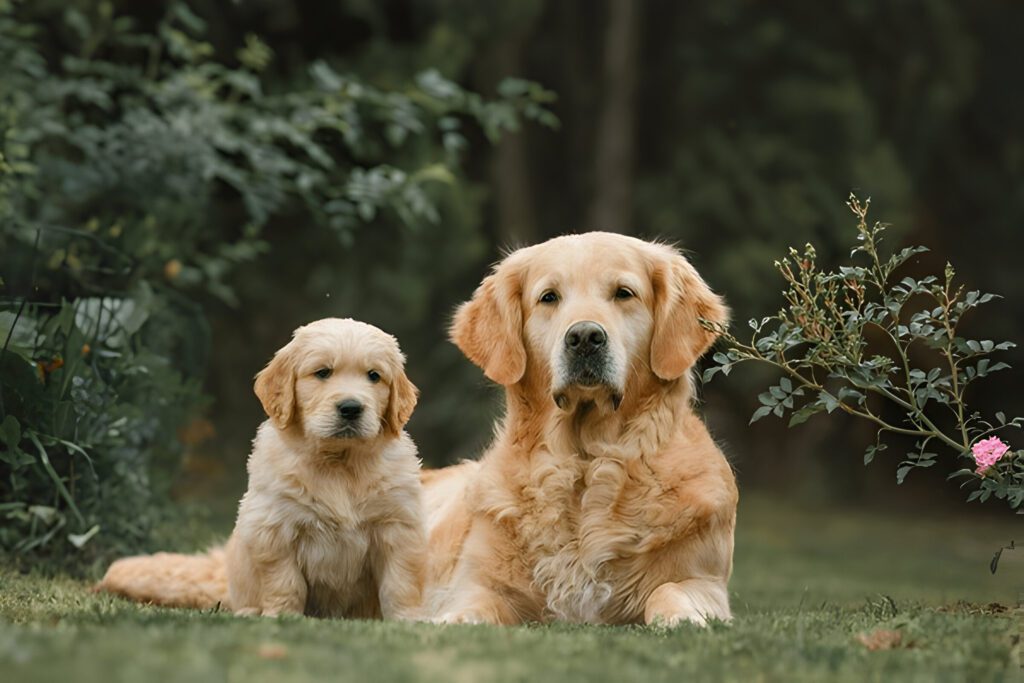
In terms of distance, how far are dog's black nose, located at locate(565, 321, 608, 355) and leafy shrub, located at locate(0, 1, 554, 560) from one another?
6.57 feet

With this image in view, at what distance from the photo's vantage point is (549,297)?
4102 millimetres

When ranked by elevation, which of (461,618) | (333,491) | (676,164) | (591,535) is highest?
(676,164)

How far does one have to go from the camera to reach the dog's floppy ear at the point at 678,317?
407cm

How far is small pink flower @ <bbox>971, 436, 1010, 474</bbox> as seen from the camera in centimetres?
399

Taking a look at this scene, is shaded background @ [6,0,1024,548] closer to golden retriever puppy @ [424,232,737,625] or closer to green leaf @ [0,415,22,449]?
green leaf @ [0,415,22,449]

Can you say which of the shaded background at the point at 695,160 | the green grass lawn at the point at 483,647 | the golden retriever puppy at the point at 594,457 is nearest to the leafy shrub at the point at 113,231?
the green grass lawn at the point at 483,647

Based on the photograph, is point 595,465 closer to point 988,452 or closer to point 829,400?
point 829,400

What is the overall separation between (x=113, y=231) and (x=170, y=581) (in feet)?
6.79

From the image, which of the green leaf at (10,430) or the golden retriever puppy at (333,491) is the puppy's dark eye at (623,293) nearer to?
the golden retriever puppy at (333,491)

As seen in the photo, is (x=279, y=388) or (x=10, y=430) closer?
(x=279, y=388)

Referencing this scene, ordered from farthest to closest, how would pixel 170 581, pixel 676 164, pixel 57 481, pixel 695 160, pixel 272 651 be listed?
pixel 676 164 < pixel 695 160 < pixel 57 481 < pixel 170 581 < pixel 272 651

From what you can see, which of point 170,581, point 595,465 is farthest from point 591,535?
point 170,581

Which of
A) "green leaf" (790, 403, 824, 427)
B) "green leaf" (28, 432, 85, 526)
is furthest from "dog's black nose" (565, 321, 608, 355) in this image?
"green leaf" (28, 432, 85, 526)

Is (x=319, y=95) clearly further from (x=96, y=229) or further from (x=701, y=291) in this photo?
(x=701, y=291)
